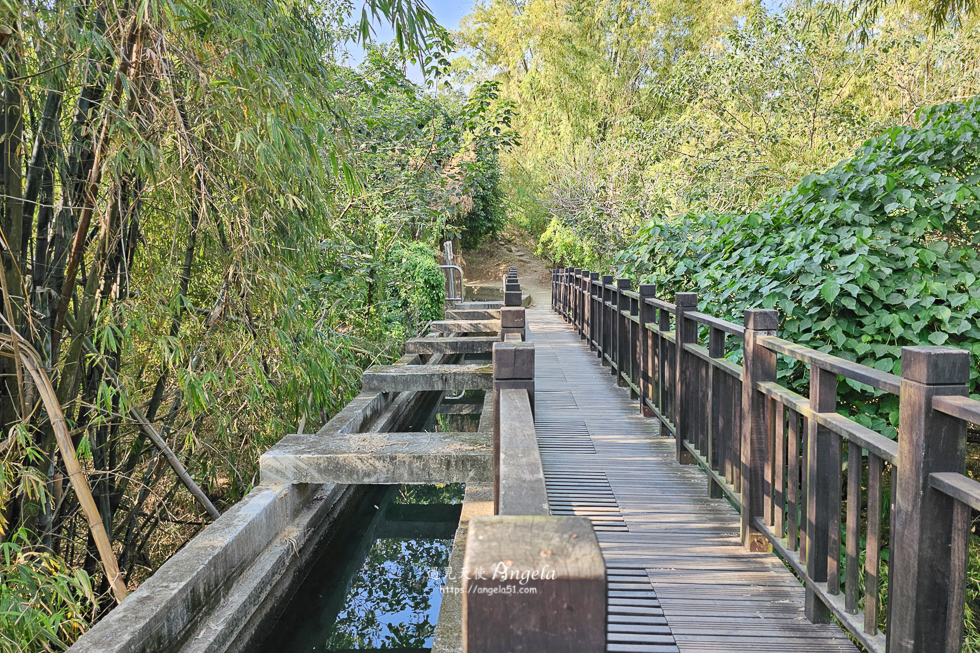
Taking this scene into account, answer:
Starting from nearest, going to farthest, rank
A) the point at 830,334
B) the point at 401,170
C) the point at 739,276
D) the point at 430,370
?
the point at 830,334, the point at 739,276, the point at 430,370, the point at 401,170

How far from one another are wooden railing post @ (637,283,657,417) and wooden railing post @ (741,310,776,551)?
6.63ft

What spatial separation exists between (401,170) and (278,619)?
5587 millimetres

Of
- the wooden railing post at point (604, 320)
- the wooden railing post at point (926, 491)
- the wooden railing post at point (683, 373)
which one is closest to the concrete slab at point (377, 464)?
the wooden railing post at point (683, 373)

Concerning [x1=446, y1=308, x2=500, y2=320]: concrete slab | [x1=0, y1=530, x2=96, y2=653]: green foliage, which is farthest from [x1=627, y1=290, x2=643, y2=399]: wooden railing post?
[x1=0, y1=530, x2=96, y2=653]: green foliage

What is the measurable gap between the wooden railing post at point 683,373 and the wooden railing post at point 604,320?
3.02 metres

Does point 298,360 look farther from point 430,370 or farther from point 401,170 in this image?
point 401,170

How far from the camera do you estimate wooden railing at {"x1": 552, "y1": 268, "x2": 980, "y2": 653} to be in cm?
153

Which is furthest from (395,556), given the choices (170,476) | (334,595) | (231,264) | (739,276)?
(739,276)

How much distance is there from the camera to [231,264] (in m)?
3.21

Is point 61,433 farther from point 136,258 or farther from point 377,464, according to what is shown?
point 377,464

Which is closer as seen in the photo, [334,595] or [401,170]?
[334,595]

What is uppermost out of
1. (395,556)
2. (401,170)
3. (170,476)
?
(401,170)

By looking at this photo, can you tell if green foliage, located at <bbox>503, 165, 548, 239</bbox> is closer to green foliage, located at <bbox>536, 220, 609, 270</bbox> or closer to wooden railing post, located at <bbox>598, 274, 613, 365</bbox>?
green foliage, located at <bbox>536, 220, 609, 270</bbox>

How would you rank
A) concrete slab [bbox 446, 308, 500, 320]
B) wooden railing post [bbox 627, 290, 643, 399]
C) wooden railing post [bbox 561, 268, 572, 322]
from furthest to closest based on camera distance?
wooden railing post [bbox 561, 268, 572, 322]
concrete slab [bbox 446, 308, 500, 320]
wooden railing post [bbox 627, 290, 643, 399]
